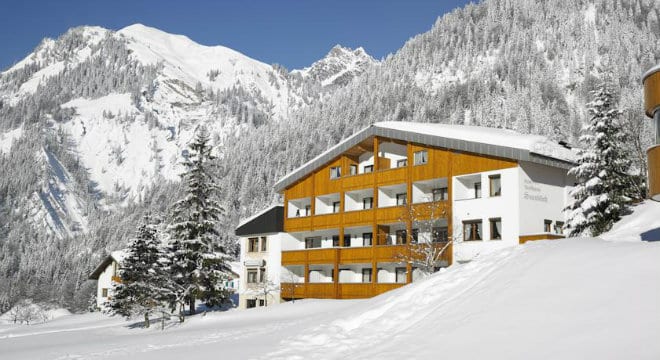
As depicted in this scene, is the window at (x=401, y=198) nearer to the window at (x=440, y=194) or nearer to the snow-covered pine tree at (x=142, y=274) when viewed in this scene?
the window at (x=440, y=194)

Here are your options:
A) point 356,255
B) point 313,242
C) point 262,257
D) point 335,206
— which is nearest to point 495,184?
point 356,255

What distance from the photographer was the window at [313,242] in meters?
54.5

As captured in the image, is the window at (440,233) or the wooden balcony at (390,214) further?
the wooden balcony at (390,214)

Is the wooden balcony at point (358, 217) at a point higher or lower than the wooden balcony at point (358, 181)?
lower

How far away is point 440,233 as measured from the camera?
43406mm

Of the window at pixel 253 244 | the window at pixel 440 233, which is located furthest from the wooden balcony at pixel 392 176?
the window at pixel 253 244

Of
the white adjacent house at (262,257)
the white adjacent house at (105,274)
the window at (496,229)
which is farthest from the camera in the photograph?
the white adjacent house at (105,274)

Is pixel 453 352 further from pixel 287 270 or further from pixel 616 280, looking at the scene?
pixel 287 270

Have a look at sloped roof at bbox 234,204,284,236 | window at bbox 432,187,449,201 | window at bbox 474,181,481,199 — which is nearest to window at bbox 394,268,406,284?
window at bbox 432,187,449,201

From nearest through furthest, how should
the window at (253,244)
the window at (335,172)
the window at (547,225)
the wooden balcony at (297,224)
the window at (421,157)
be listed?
1. the window at (547,225)
2. the window at (421,157)
3. the window at (335,172)
4. the wooden balcony at (297,224)
5. the window at (253,244)

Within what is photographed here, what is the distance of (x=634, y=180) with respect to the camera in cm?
3881

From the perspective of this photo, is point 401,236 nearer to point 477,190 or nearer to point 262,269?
point 477,190

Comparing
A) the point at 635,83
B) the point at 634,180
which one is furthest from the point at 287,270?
the point at 635,83

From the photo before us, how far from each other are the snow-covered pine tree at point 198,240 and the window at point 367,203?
11.4 metres
